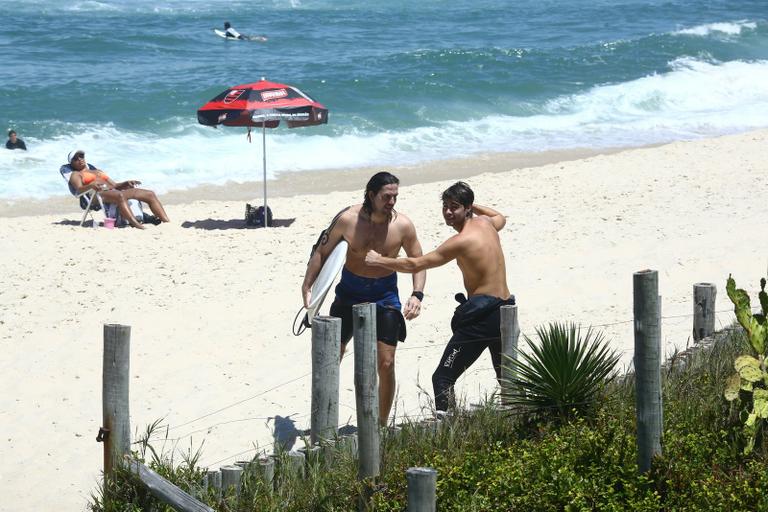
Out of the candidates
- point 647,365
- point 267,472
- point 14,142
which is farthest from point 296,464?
point 14,142

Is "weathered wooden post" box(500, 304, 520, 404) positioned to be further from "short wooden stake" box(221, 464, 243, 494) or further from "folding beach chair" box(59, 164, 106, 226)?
"folding beach chair" box(59, 164, 106, 226)

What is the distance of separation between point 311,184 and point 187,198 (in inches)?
80.5

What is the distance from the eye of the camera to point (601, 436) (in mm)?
5277

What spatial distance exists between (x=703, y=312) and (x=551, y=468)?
93.0 inches

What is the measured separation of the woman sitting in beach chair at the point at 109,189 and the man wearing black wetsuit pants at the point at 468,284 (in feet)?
23.0

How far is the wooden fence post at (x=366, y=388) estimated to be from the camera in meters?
5.11

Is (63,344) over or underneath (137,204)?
underneath

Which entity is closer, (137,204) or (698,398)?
(698,398)

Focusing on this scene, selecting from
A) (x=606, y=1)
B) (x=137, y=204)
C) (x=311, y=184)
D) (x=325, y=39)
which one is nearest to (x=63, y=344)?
(x=137, y=204)

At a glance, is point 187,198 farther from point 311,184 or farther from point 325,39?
point 325,39

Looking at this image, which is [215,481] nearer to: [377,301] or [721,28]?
[377,301]

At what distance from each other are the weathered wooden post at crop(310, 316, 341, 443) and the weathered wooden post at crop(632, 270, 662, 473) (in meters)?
1.51

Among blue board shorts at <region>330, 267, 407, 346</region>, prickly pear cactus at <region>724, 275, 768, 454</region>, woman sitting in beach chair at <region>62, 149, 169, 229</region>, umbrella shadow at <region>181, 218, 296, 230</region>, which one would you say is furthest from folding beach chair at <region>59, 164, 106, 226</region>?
prickly pear cactus at <region>724, 275, 768, 454</region>

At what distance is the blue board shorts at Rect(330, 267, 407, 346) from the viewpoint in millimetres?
6426
